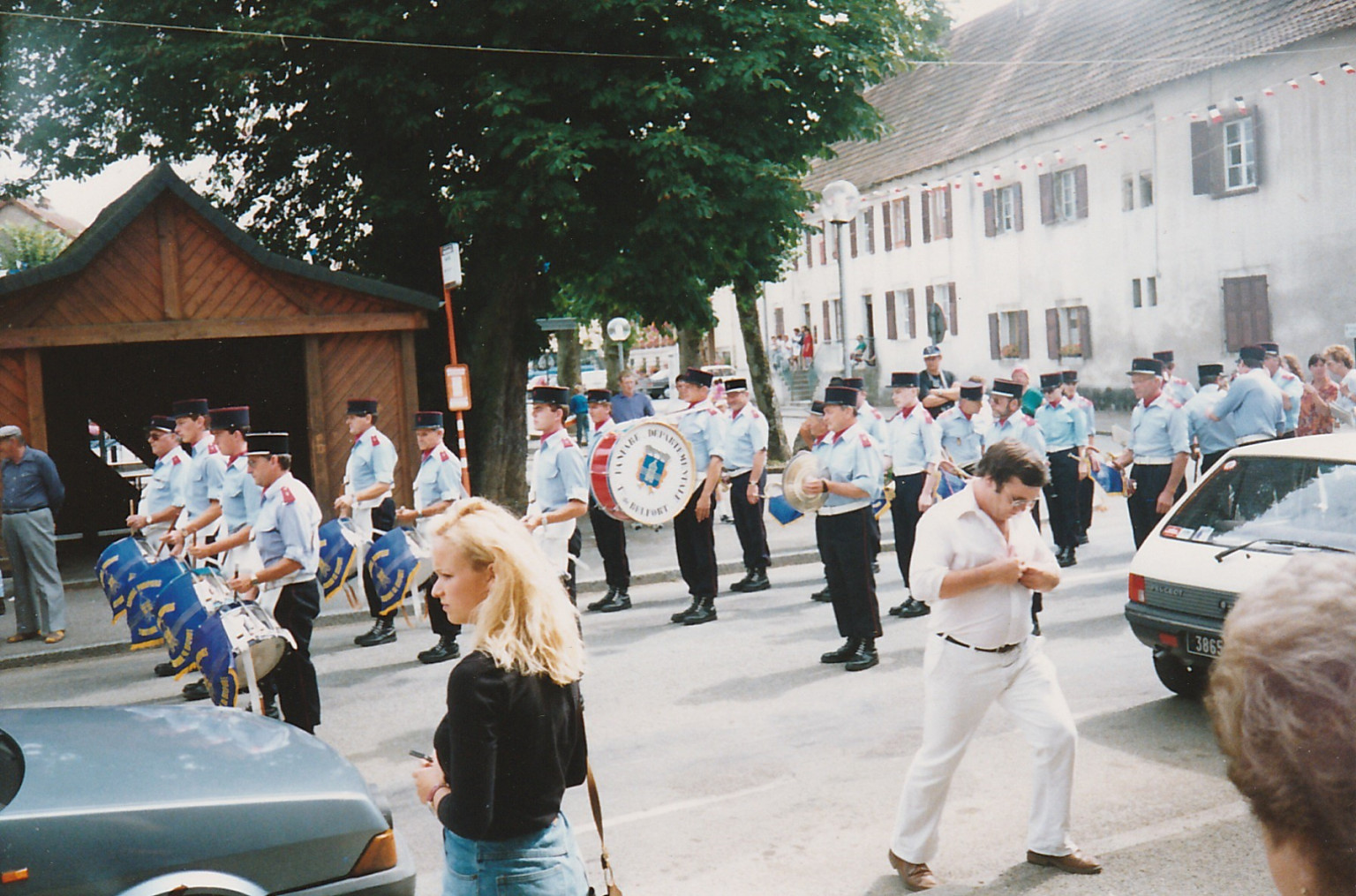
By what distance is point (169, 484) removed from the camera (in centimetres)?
1159

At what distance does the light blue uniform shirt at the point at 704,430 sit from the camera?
1240cm

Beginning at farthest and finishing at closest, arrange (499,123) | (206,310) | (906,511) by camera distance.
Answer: (206,310) < (499,123) < (906,511)

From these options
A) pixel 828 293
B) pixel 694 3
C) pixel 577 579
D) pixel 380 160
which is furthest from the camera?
pixel 828 293

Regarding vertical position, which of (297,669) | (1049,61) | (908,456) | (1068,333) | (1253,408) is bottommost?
(297,669)

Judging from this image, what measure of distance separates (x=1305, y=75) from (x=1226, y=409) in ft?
55.7

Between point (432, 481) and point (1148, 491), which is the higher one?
point (432, 481)

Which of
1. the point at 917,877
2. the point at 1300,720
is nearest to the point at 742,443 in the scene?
the point at 917,877

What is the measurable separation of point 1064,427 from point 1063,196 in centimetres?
2266

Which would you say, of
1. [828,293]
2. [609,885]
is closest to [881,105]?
[828,293]

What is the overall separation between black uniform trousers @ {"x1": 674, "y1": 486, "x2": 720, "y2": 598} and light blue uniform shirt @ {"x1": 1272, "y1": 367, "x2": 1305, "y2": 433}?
653 cm

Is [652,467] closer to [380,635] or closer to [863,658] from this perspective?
[863,658]

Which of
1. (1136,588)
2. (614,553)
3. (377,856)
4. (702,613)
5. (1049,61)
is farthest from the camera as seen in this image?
(1049,61)

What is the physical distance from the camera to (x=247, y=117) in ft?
61.4

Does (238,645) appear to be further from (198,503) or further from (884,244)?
(884,244)
